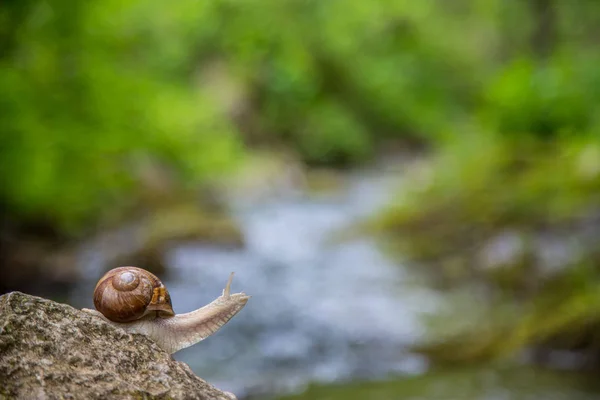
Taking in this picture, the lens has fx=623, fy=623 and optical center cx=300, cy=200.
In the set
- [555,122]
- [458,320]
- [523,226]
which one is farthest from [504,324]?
[555,122]

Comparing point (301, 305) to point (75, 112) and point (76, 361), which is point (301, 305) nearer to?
point (75, 112)

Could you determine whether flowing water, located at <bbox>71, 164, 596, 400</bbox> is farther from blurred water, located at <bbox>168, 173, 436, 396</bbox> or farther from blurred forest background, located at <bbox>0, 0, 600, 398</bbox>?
blurred forest background, located at <bbox>0, 0, 600, 398</bbox>

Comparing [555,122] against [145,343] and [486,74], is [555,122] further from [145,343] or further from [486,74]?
[486,74]

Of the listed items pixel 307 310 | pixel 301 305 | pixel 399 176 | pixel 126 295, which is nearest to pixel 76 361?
pixel 126 295

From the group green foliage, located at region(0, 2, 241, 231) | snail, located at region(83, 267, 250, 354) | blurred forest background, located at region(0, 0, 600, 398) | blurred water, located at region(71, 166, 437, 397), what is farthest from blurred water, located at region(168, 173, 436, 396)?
snail, located at region(83, 267, 250, 354)

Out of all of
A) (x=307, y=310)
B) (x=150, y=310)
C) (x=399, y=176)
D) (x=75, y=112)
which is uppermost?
(x=399, y=176)

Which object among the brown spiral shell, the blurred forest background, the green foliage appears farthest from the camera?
the green foliage
